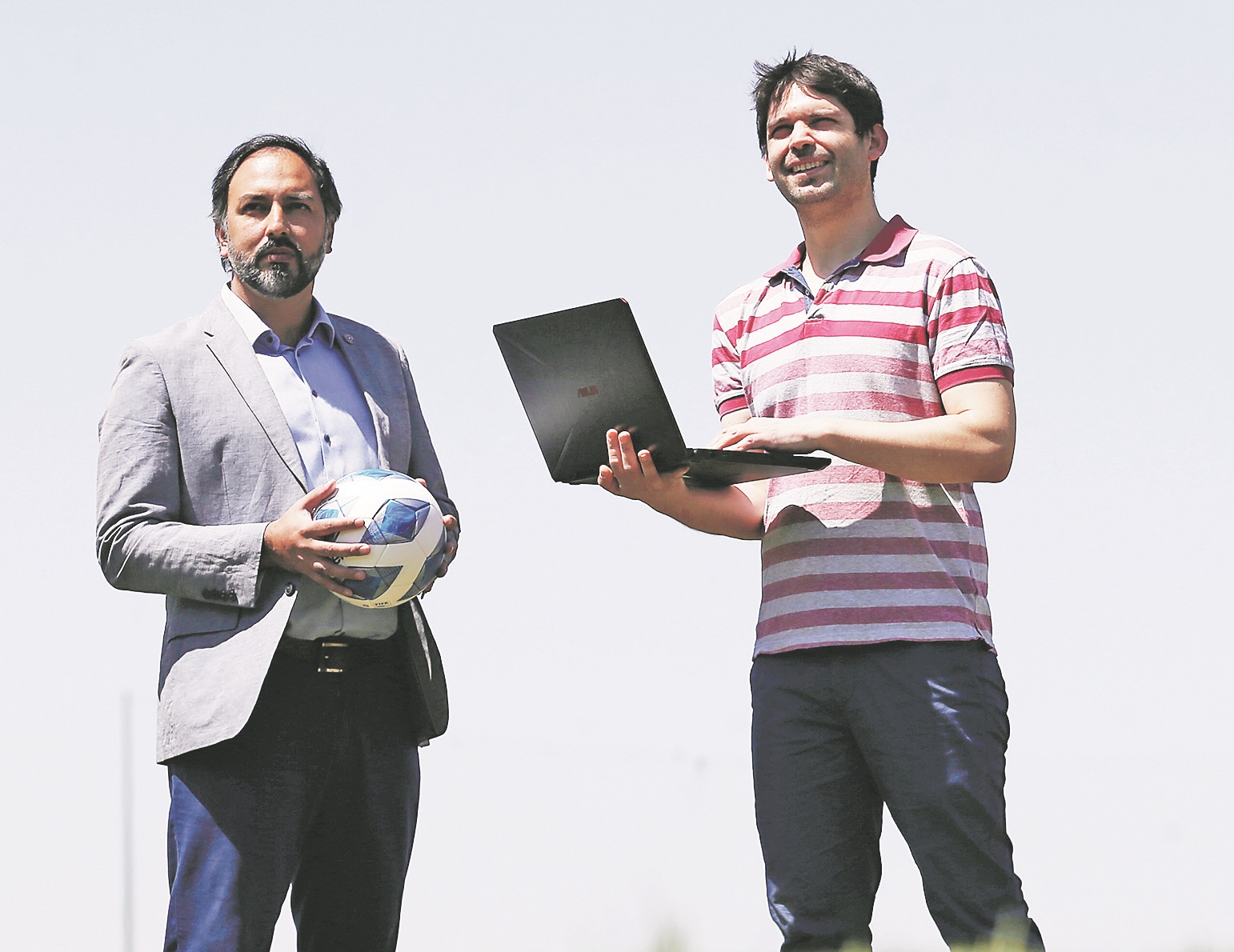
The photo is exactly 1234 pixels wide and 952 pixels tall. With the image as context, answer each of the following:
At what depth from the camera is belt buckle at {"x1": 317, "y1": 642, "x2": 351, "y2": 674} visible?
12.7 ft

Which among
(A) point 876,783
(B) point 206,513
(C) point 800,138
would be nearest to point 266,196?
(B) point 206,513

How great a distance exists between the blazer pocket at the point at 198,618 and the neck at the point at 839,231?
73.6 inches

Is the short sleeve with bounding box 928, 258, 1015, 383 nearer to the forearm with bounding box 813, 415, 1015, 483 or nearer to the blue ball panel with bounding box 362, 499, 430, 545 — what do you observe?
the forearm with bounding box 813, 415, 1015, 483

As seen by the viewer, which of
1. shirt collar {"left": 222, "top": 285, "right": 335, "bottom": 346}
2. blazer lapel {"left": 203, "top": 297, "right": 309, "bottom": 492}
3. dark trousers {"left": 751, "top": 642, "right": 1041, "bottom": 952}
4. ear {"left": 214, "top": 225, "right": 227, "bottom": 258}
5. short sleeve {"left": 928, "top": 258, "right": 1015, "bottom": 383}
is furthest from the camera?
ear {"left": 214, "top": 225, "right": 227, "bottom": 258}

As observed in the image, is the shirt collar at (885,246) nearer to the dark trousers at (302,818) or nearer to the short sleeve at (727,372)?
the short sleeve at (727,372)

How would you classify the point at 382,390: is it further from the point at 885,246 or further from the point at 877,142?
the point at 877,142

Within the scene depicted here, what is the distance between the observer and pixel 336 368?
428cm

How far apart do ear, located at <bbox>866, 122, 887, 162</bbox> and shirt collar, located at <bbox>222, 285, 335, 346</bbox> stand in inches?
65.2

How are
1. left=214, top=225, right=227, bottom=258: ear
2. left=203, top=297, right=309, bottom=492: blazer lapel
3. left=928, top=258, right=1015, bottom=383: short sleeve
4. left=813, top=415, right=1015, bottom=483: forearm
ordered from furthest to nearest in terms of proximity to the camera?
left=214, top=225, right=227, bottom=258: ear
left=203, top=297, right=309, bottom=492: blazer lapel
left=928, top=258, right=1015, bottom=383: short sleeve
left=813, top=415, right=1015, bottom=483: forearm

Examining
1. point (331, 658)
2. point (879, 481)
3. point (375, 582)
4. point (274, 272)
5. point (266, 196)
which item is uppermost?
point (266, 196)

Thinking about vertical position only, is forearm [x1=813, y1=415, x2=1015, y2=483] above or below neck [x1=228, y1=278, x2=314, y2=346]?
below

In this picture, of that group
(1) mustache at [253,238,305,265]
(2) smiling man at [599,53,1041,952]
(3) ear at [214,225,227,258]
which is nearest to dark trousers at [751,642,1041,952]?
(2) smiling man at [599,53,1041,952]

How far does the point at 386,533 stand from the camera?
3719 millimetres

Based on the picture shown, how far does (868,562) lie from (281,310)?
5.98 feet
